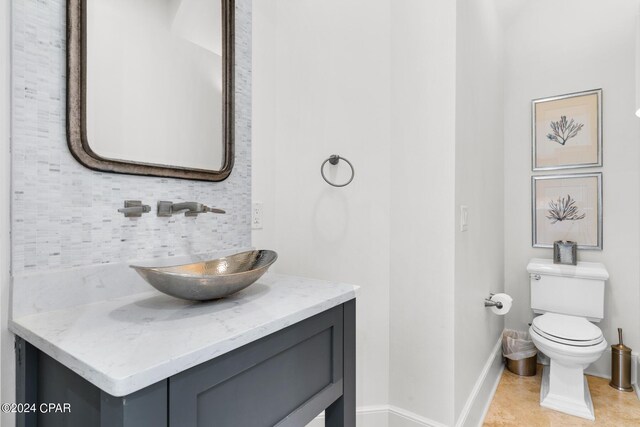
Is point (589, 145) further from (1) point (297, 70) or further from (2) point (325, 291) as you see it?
(2) point (325, 291)

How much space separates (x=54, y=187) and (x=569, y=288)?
110 inches

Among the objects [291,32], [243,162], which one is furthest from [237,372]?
[291,32]

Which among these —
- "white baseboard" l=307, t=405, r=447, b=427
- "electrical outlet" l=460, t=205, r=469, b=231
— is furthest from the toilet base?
"electrical outlet" l=460, t=205, r=469, b=231

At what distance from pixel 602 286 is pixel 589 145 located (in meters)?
0.98

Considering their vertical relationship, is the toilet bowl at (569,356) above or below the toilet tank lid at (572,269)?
below

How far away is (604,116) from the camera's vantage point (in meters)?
2.27

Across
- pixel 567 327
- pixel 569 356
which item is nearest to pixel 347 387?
pixel 569 356

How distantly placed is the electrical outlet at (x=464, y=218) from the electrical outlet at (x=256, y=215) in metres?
0.93

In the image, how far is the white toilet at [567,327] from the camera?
1.84 meters

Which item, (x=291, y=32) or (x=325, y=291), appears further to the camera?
(x=291, y=32)

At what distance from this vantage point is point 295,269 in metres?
1.66

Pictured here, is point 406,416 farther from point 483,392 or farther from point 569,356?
point 569,356

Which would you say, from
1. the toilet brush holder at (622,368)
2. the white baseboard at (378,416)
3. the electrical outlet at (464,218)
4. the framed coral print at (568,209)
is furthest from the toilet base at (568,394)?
the electrical outlet at (464,218)

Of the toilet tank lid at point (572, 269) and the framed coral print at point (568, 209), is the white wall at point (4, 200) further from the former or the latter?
the framed coral print at point (568, 209)
